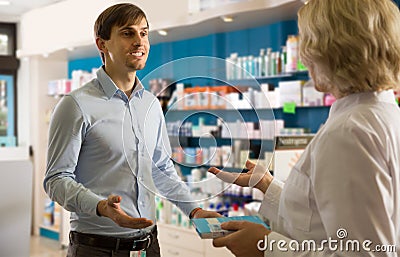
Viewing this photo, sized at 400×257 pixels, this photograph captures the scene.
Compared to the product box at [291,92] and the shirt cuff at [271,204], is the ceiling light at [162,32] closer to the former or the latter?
the product box at [291,92]

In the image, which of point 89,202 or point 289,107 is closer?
point 89,202

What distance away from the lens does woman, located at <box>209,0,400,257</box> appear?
3.35 feet

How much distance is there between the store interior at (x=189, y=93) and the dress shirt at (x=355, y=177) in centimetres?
32

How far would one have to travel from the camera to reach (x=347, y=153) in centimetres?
103

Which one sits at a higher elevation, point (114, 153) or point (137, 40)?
point (137, 40)

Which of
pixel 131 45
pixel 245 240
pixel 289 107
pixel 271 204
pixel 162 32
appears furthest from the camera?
pixel 162 32

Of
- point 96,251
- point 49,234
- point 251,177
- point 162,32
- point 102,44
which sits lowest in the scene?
point 49,234

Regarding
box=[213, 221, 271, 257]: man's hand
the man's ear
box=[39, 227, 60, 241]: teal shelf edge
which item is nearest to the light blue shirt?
the man's ear

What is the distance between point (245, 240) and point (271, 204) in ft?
0.52

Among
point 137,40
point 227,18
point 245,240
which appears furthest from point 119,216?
point 227,18

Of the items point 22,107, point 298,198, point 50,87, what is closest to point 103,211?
point 298,198

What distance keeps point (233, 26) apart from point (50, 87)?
3.54 metres

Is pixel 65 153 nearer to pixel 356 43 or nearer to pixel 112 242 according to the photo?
Result: pixel 112 242

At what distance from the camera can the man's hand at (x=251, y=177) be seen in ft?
4.83
